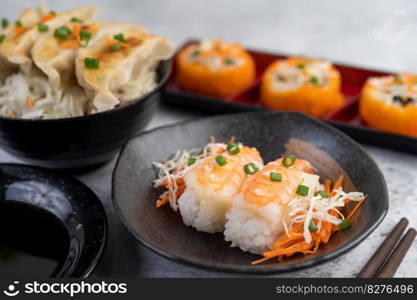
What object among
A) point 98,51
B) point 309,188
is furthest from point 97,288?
point 98,51

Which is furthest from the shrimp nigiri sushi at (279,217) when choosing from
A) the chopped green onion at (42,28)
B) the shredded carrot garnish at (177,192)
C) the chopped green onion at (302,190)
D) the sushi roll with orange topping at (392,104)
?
the chopped green onion at (42,28)

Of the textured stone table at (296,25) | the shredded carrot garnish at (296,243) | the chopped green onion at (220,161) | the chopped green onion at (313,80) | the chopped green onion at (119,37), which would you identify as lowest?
the textured stone table at (296,25)

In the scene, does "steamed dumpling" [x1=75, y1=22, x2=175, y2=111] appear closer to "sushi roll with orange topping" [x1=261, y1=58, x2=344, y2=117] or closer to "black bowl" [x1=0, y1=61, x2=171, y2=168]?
"black bowl" [x1=0, y1=61, x2=171, y2=168]

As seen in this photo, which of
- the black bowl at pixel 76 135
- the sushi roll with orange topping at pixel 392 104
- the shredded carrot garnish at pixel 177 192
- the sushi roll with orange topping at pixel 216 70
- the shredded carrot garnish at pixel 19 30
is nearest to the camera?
the shredded carrot garnish at pixel 177 192

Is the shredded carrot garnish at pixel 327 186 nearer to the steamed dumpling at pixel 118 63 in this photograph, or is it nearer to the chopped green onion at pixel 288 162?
the chopped green onion at pixel 288 162

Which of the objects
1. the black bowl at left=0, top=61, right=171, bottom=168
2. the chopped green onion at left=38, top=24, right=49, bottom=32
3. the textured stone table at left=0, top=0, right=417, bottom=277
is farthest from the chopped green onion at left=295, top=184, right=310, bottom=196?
the chopped green onion at left=38, top=24, right=49, bottom=32

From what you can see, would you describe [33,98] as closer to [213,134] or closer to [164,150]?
[164,150]

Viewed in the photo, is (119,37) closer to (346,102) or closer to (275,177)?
(275,177)
